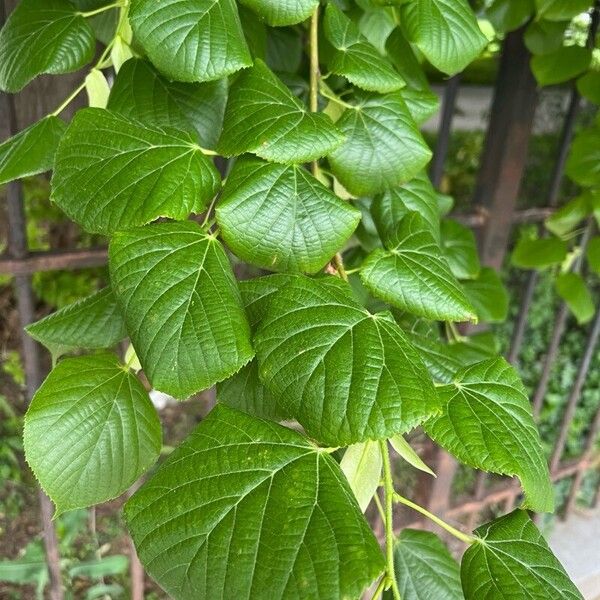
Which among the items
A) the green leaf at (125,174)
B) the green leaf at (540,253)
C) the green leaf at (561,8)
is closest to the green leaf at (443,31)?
the green leaf at (125,174)

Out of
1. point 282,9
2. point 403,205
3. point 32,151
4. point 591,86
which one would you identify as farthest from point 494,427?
point 591,86

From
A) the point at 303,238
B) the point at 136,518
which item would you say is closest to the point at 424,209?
the point at 303,238

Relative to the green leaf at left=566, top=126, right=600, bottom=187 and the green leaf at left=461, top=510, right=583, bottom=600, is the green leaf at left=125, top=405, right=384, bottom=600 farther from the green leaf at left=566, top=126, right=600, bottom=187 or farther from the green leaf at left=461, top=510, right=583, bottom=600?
the green leaf at left=566, top=126, right=600, bottom=187

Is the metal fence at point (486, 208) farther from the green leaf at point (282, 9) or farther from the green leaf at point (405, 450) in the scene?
the green leaf at point (405, 450)

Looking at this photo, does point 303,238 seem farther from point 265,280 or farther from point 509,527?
point 509,527

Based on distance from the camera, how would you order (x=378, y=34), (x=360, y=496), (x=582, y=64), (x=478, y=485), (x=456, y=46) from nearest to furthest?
(x=360, y=496)
(x=456, y=46)
(x=378, y=34)
(x=582, y=64)
(x=478, y=485)

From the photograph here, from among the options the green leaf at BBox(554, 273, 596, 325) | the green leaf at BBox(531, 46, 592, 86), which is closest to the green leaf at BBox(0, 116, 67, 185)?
the green leaf at BBox(531, 46, 592, 86)
